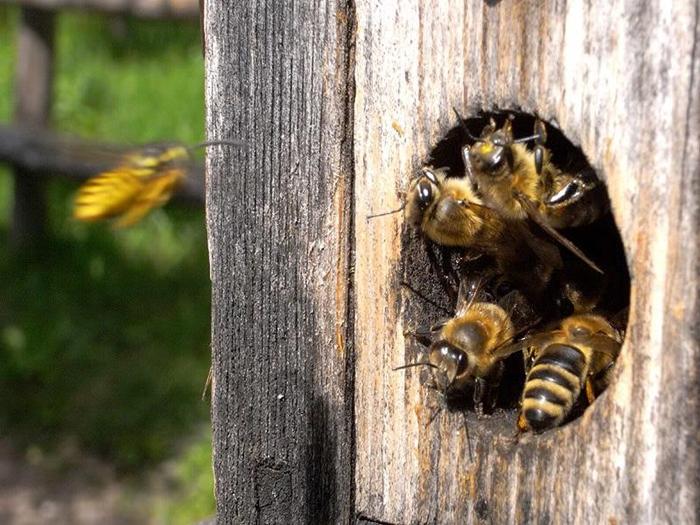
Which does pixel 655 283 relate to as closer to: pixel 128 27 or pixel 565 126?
pixel 565 126

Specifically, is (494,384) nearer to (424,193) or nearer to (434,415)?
(434,415)

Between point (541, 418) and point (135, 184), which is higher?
point (135, 184)

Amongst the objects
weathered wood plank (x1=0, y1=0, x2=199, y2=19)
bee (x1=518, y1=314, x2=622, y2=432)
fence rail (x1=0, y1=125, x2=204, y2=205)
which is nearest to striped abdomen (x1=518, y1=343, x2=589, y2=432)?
bee (x1=518, y1=314, x2=622, y2=432)

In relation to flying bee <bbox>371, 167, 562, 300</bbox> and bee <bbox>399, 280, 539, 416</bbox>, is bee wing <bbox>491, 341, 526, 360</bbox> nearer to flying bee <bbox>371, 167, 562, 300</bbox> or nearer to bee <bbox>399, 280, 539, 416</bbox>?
bee <bbox>399, 280, 539, 416</bbox>

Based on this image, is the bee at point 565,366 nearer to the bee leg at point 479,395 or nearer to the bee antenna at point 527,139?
the bee leg at point 479,395

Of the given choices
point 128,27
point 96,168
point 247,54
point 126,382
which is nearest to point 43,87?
point 96,168

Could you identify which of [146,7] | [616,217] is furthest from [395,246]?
[146,7]
